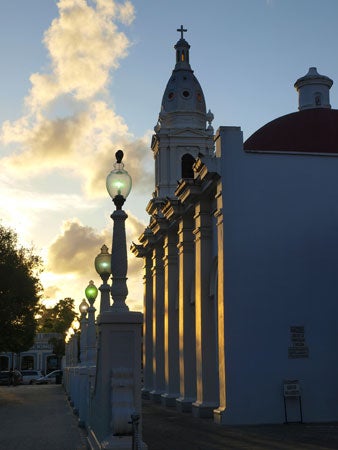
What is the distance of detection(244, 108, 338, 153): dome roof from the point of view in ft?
63.2

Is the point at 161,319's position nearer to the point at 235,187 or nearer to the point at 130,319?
the point at 235,187

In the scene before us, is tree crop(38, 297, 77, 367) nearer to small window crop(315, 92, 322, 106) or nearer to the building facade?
the building facade

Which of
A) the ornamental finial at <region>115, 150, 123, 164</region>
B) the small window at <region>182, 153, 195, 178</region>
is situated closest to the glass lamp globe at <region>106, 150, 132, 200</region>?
the ornamental finial at <region>115, 150, 123, 164</region>

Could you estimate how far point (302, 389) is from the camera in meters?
16.3

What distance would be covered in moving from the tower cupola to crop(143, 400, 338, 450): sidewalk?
44.6 ft

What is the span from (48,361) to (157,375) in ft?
228

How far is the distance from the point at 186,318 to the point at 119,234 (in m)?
12.1

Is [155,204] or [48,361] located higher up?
[155,204]

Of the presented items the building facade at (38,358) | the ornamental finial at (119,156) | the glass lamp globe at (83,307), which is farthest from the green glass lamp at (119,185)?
the building facade at (38,358)

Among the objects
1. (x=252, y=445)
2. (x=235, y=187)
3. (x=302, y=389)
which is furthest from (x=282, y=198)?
(x=252, y=445)

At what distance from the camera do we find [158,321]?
2733 cm

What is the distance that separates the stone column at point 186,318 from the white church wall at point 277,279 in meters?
4.59

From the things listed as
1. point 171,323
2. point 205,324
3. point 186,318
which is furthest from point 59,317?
point 205,324

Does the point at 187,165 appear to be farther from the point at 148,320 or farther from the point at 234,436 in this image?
the point at 234,436
